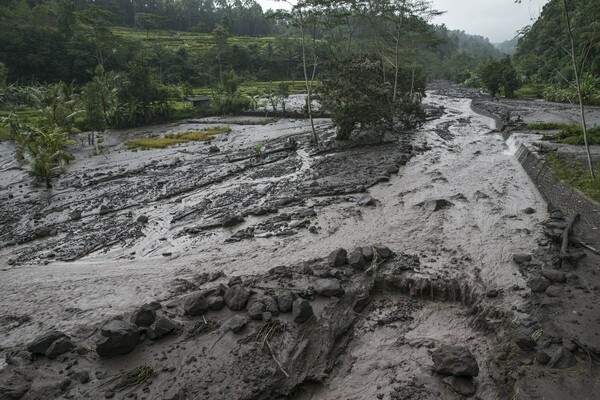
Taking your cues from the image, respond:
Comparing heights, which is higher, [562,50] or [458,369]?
[562,50]

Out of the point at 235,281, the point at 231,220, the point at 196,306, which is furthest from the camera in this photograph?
the point at 231,220

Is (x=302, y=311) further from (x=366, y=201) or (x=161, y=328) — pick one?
(x=366, y=201)

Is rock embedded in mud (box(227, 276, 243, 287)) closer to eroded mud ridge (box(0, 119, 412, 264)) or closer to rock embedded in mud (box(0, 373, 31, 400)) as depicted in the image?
eroded mud ridge (box(0, 119, 412, 264))

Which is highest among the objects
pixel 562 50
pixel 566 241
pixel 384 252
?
pixel 562 50

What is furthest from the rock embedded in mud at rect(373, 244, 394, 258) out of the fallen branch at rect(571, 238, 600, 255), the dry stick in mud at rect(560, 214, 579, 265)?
the fallen branch at rect(571, 238, 600, 255)

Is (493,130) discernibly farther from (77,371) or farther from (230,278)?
(77,371)

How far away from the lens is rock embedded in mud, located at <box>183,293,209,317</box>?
8.98 metres

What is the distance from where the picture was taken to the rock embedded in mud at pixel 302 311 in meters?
8.50

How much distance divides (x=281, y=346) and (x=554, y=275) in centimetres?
704

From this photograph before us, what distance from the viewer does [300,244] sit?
13.2 meters

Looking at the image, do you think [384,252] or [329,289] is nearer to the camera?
[329,289]

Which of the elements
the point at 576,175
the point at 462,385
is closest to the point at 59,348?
the point at 462,385

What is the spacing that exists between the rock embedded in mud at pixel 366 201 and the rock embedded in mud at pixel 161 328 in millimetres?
10126

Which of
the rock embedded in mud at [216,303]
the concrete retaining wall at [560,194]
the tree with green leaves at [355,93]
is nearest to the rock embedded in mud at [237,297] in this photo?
the rock embedded in mud at [216,303]
